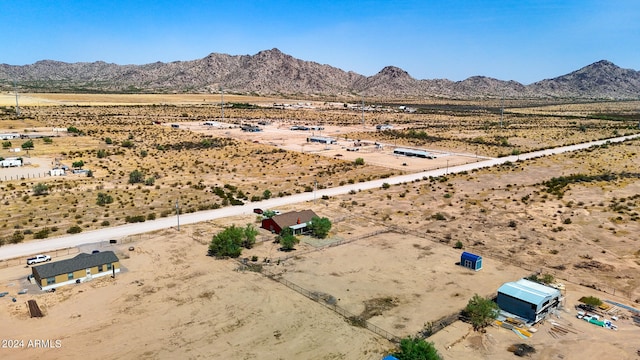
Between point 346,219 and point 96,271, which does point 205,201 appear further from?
point 96,271

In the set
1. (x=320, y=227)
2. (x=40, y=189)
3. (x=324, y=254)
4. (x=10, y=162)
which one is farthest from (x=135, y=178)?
(x=324, y=254)

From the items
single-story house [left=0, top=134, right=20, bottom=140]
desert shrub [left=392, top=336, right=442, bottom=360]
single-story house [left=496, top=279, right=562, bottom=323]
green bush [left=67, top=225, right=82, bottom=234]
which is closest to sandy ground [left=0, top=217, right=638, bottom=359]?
single-story house [left=496, top=279, right=562, bottom=323]

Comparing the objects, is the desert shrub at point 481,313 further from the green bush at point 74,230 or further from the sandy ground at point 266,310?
the green bush at point 74,230

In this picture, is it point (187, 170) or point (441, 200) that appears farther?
point (187, 170)

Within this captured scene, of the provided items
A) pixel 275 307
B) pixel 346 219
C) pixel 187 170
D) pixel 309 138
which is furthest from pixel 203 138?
pixel 275 307

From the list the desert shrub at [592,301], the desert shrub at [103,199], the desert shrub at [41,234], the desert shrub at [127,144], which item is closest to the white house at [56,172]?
the desert shrub at [103,199]

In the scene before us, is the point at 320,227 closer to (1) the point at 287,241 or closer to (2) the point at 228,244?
(1) the point at 287,241
